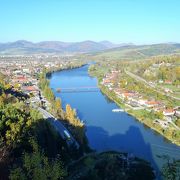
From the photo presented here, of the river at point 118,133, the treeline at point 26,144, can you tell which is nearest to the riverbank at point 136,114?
the river at point 118,133

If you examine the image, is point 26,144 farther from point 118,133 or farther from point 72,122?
point 118,133

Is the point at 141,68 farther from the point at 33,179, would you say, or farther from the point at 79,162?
the point at 33,179

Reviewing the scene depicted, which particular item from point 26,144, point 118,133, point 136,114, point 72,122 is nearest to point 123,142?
point 118,133

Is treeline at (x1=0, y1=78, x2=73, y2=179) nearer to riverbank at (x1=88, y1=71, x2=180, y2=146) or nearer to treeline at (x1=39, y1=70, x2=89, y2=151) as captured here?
treeline at (x1=39, y1=70, x2=89, y2=151)

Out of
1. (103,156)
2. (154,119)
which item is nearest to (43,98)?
(154,119)

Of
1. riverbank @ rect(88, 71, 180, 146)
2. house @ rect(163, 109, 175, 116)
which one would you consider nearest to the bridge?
riverbank @ rect(88, 71, 180, 146)

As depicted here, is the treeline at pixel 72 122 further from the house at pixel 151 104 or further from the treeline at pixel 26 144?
the house at pixel 151 104

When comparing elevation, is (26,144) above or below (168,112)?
above

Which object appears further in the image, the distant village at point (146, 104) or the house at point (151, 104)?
the house at point (151, 104)

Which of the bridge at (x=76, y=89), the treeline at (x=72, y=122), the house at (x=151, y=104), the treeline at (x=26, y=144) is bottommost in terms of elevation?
the bridge at (x=76, y=89)
